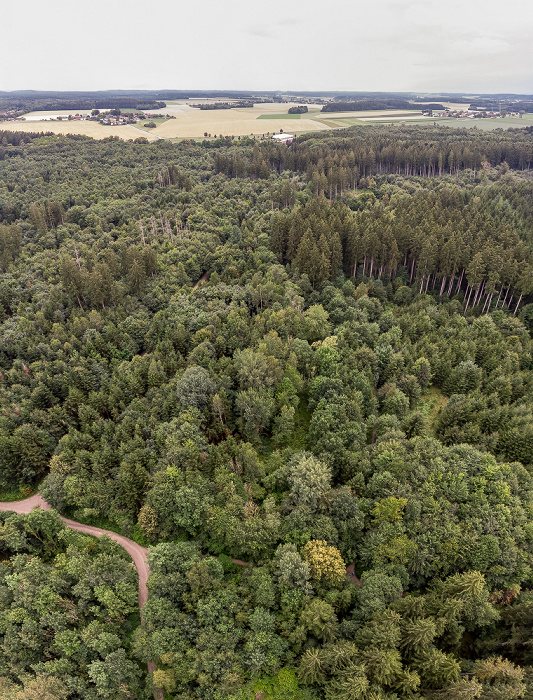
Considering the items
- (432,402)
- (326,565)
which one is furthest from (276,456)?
(432,402)

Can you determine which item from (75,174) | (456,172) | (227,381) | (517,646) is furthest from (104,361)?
(456,172)

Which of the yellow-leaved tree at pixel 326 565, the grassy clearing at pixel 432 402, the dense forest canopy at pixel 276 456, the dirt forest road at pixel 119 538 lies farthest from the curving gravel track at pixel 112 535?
the grassy clearing at pixel 432 402

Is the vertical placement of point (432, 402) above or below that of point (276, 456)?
above

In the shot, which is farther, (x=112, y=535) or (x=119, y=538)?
(x=112, y=535)

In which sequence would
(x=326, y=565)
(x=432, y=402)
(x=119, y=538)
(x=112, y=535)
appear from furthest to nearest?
(x=432, y=402), (x=112, y=535), (x=119, y=538), (x=326, y=565)

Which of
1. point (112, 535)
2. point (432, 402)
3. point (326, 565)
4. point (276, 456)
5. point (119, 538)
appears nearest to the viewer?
point (326, 565)

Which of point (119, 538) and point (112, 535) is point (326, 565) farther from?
point (112, 535)

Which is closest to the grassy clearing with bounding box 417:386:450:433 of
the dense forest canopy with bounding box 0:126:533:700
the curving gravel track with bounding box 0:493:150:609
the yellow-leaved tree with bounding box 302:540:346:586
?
the dense forest canopy with bounding box 0:126:533:700

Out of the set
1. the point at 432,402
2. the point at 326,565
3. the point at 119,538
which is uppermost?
the point at 432,402
